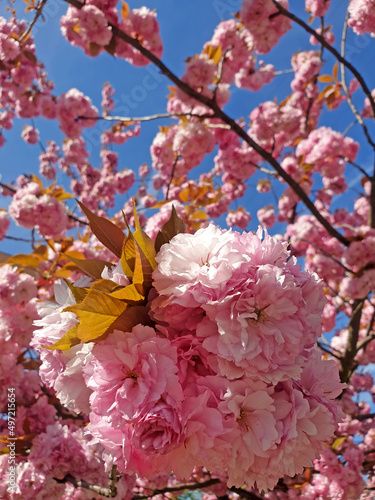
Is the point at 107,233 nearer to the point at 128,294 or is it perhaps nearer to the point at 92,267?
the point at 92,267

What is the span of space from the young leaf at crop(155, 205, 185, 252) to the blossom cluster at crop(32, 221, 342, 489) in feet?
0.38

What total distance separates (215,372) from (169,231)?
0.34m

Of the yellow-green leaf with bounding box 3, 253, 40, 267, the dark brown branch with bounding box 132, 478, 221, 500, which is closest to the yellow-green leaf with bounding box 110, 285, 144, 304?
the yellow-green leaf with bounding box 3, 253, 40, 267

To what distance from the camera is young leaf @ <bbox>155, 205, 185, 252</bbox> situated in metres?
0.81

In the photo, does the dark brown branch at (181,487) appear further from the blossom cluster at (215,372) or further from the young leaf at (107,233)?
the young leaf at (107,233)

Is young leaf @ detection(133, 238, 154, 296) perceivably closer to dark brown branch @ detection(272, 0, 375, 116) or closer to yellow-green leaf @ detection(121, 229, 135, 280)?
yellow-green leaf @ detection(121, 229, 135, 280)

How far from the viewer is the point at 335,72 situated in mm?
3607

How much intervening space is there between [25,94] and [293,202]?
371cm

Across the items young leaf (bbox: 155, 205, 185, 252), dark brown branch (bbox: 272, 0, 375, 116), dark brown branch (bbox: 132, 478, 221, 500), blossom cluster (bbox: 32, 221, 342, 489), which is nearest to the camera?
blossom cluster (bbox: 32, 221, 342, 489)

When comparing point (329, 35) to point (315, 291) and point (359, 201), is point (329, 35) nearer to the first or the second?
point (359, 201)

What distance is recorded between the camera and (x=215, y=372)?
0.65 m

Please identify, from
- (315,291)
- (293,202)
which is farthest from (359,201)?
(315,291)

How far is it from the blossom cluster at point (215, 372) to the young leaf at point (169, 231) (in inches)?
4.6

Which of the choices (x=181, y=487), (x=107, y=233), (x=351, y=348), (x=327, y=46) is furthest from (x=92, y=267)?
(x=351, y=348)
